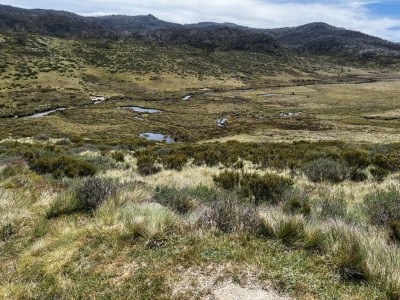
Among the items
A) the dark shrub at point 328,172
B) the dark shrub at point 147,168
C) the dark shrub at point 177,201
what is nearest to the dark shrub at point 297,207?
the dark shrub at point 177,201

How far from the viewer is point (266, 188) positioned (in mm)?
10938

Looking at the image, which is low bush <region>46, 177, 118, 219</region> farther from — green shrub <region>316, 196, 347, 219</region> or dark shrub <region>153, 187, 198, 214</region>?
green shrub <region>316, 196, 347, 219</region>

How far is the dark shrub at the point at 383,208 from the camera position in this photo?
7305 mm

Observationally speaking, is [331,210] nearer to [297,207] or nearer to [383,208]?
[297,207]

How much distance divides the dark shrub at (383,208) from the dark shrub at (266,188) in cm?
251

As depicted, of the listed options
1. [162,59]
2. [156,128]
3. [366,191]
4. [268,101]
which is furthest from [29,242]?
[162,59]

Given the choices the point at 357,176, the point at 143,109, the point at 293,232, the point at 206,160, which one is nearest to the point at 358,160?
the point at 357,176

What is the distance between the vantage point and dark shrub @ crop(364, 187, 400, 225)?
730 centimetres

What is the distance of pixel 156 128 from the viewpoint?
5497 cm

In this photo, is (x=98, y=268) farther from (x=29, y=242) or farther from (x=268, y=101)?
(x=268, y=101)

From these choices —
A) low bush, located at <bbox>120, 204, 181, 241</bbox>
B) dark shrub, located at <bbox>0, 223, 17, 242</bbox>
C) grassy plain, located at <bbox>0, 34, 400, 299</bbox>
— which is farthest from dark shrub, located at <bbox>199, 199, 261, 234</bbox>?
dark shrub, located at <bbox>0, 223, 17, 242</bbox>

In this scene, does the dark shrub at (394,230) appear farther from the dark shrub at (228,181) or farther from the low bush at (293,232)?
the dark shrub at (228,181)

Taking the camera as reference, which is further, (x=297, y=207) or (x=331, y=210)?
(x=297, y=207)

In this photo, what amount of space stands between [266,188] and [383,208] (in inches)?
149
